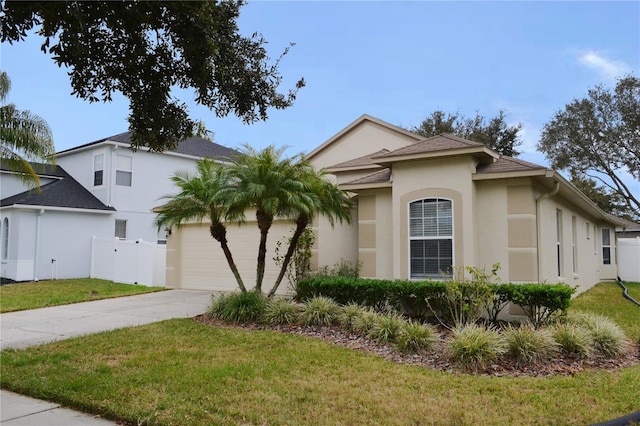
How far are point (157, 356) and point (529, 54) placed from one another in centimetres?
1250

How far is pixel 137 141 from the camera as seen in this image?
650 cm

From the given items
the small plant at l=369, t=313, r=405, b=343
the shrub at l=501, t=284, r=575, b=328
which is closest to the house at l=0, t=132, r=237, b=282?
the small plant at l=369, t=313, r=405, b=343

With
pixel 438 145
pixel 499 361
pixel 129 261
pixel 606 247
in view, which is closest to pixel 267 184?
pixel 438 145

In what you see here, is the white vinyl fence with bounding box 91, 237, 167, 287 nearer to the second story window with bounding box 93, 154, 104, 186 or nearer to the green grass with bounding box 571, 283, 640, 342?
the second story window with bounding box 93, 154, 104, 186

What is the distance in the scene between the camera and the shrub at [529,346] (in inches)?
282

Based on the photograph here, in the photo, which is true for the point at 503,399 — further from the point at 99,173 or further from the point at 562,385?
the point at 99,173

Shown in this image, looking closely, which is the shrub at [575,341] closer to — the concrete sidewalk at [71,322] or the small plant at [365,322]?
the small plant at [365,322]

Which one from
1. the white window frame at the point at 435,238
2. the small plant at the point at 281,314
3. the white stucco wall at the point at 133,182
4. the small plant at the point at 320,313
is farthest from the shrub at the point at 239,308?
the white stucco wall at the point at 133,182

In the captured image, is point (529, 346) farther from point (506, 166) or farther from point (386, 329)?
Result: point (506, 166)

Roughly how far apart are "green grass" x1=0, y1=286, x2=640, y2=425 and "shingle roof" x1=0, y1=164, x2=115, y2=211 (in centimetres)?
1530

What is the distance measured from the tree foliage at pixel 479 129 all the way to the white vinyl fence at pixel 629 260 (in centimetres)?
1121

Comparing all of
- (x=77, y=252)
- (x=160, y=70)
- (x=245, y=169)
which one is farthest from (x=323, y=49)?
(x=77, y=252)

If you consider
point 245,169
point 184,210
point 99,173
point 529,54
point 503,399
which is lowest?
point 503,399

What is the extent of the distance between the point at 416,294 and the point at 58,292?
13.5 metres
